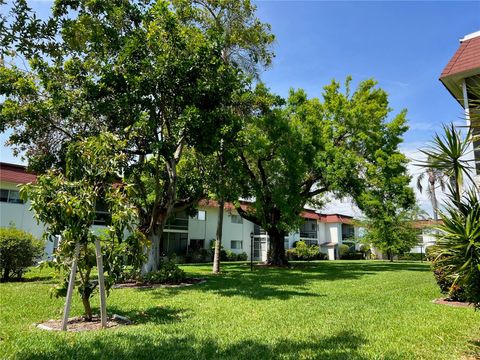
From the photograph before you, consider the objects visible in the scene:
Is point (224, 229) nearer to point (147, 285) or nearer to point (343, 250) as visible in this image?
point (343, 250)

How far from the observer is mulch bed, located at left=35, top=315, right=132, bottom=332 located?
23.7ft

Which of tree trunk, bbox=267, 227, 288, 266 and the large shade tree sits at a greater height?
the large shade tree

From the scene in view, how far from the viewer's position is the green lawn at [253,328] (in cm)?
566

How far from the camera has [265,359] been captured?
535 cm

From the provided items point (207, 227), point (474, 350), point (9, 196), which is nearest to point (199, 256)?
point (207, 227)

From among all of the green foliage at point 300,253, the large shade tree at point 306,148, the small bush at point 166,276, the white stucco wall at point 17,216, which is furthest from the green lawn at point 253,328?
the green foliage at point 300,253

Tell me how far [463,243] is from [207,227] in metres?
35.4

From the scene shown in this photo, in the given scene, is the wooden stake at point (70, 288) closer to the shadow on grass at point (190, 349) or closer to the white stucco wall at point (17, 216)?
the shadow on grass at point (190, 349)

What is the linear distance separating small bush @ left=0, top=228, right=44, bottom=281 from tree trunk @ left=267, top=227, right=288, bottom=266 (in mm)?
16122

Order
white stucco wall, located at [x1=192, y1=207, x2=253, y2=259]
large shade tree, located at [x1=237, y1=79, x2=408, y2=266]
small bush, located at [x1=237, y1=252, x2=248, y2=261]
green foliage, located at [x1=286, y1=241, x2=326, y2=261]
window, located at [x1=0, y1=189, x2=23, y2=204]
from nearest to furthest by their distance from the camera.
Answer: large shade tree, located at [x1=237, y1=79, x2=408, y2=266]
window, located at [x1=0, y1=189, x2=23, y2=204]
white stucco wall, located at [x1=192, y1=207, x2=253, y2=259]
small bush, located at [x1=237, y1=252, x2=248, y2=261]
green foliage, located at [x1=286, y1=241, x2=326, y2=261]

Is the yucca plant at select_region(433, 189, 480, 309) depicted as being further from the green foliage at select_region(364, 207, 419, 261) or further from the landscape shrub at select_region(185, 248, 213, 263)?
the landscape shrub at select_region(185, 248, 213, 263)

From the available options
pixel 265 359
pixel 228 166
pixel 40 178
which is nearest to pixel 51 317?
pixel 40 178

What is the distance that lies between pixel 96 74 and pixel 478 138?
1352 cm

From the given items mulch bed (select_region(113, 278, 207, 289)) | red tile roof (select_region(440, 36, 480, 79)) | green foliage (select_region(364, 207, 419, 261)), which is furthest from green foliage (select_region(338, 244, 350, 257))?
red tile roof (select_region(440, 36, 480, 79))
